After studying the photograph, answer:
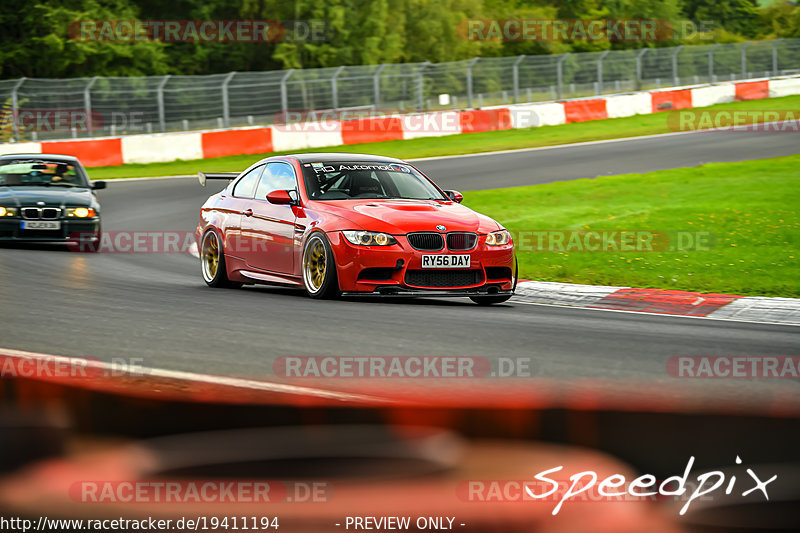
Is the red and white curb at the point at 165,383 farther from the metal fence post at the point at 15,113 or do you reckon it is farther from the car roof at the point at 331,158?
the metal fence post at the point at 15,113

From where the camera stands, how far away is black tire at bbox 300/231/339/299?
984 cm

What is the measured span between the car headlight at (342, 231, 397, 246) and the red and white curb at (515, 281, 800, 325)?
1997 millimetres

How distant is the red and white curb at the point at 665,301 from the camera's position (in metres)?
9.60

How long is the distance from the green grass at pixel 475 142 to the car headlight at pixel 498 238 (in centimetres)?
1653

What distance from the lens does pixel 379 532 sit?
312 cm

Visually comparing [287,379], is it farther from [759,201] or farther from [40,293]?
[759,201]

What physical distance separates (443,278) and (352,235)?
0.90 meters

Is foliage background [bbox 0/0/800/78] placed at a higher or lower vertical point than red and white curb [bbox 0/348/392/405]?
higher

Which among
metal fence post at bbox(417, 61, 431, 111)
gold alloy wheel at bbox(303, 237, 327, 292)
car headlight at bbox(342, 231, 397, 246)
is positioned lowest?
gold alloy wheel at bbox(303, 237, 327, 292)

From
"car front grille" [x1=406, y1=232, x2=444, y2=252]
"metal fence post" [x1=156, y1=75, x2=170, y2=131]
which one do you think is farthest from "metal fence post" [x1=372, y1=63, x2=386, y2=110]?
"car front grille" [x1=406, y1=232, x2=444, y2=252]

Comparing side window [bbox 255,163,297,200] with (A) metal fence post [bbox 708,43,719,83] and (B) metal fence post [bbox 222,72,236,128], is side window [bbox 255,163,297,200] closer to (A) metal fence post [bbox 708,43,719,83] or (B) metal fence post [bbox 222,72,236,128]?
Result: (B) metal fence post [bbox 222,72,236,128]

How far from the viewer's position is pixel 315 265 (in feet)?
33.4

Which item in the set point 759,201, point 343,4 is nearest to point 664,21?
point 343,4

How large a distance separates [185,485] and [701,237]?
1125cm
